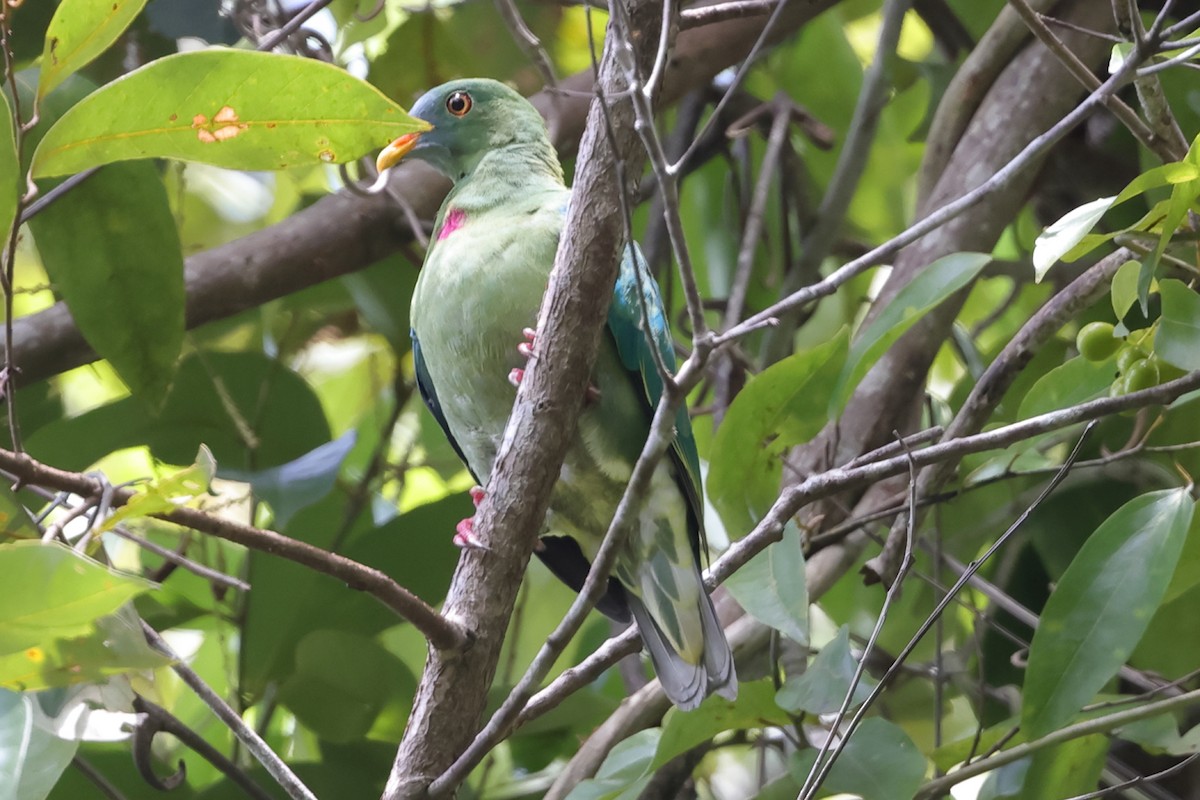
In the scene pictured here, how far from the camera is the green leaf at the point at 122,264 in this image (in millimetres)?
2064

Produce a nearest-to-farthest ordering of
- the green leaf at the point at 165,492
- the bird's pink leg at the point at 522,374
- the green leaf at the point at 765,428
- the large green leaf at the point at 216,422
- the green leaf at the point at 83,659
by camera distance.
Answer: the green leaf at the point at 165,492
the green leaf at the point at 83,659
the green leaf at the point at 765,428
the bird's pink leg at the point at 522,374
the large green leaf at the point at 216,422

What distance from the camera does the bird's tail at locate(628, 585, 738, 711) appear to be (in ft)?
6.54

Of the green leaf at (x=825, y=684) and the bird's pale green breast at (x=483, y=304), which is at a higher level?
the bird's pale green breast at (x=483, y=304)

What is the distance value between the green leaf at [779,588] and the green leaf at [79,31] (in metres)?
1.11

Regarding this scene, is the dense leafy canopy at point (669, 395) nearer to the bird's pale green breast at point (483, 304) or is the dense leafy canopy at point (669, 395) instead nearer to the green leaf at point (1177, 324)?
the green leaf at point (1177, 324)

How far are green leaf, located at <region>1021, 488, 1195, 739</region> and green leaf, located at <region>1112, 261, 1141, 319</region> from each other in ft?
0.91

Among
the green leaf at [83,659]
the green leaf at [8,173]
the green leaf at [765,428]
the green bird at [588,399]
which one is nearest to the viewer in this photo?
the green leaf at [83,659]

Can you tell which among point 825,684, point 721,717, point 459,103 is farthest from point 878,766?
point 459,103

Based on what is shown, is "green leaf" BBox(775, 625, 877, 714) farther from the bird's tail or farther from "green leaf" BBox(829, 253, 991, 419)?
"green leaf" BBox(829, 253, 991, 419)

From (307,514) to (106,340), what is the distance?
0.66 metres

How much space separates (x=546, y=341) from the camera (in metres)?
1.61

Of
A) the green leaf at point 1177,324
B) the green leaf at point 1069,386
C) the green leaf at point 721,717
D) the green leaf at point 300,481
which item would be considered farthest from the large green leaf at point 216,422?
the green leaf at point 1177,324

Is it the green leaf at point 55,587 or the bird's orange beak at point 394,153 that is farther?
the bird's orange beak at point 394,153

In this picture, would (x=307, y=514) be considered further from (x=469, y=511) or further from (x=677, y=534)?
(x=677, y=534)
